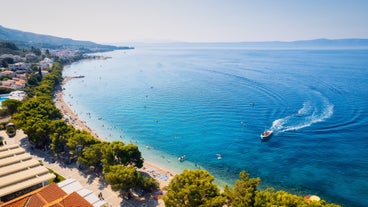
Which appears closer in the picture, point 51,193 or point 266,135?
point 51,193

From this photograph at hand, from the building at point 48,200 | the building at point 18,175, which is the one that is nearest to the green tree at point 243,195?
the building at point 48,200

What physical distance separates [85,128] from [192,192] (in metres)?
49.1

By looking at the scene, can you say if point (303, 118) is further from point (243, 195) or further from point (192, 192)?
point (192, 192)

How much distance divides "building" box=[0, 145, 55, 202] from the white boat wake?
177ft

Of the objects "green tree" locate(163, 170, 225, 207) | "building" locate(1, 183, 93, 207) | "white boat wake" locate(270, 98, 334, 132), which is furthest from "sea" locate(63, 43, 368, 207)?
"building" locate(1, 183, 93, 207)

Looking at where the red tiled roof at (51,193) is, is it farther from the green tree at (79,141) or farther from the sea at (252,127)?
the sea at (252,127)

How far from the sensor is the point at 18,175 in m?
33.8

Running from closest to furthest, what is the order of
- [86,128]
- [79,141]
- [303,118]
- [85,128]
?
[79,141] < [85,128] < [86,128] < [303,118]

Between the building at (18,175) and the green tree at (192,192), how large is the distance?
18660mm

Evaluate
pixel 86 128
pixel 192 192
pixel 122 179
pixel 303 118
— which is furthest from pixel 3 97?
pixel 303 118

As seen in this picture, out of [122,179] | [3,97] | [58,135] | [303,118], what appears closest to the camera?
[122,179]

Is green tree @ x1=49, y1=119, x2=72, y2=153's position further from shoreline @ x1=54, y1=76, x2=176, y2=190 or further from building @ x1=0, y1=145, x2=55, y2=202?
shoreline @ x1=54, y1=76, x2=176, y2=190

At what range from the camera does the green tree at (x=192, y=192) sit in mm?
28203

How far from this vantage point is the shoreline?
44.5m
